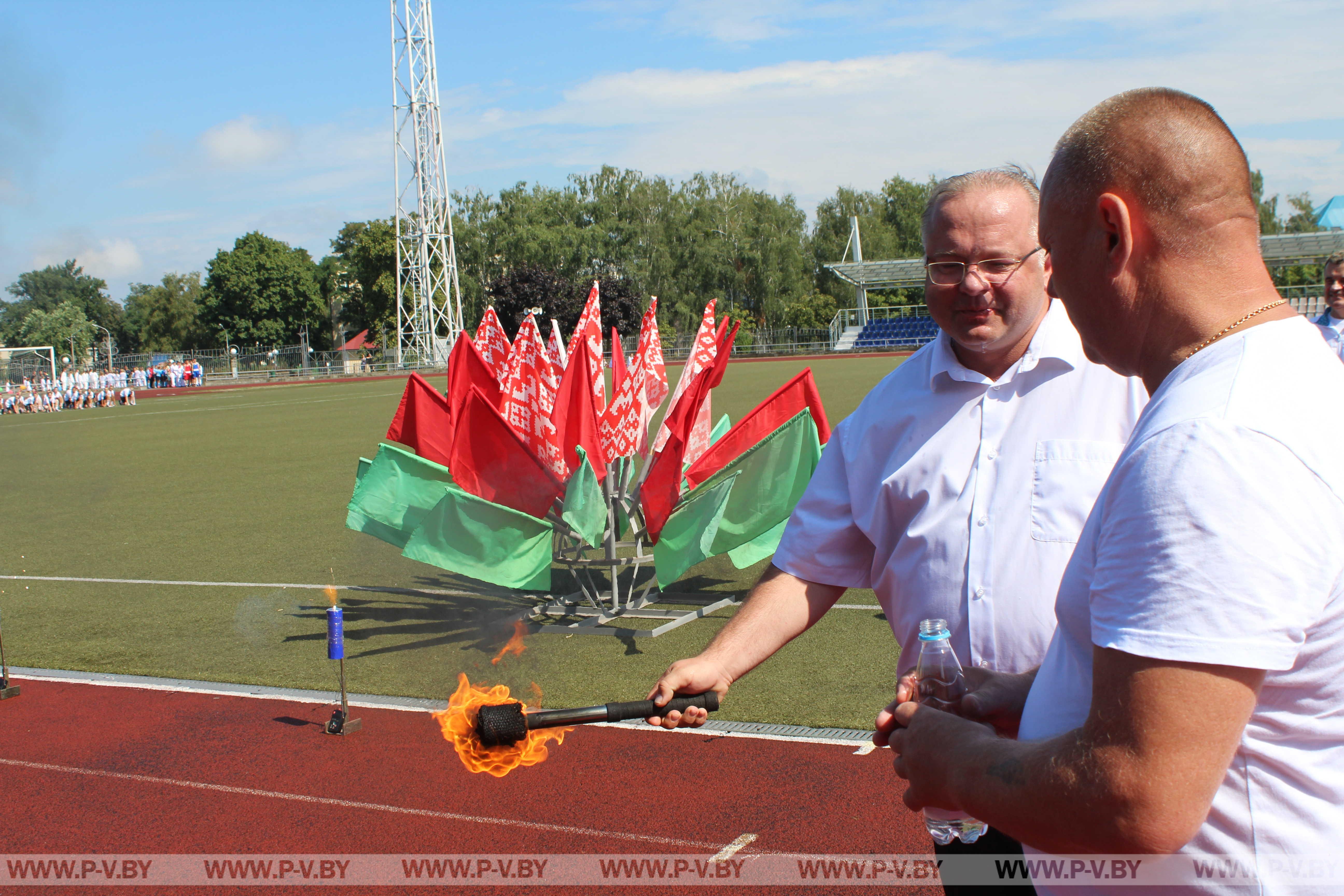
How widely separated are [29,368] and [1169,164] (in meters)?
53.3

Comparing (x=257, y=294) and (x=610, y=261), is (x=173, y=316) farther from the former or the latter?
(x=610, y=261)

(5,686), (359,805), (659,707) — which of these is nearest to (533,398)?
(359,805)

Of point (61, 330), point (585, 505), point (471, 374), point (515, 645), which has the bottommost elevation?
point (515, 645)

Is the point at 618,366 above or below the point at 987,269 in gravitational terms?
below

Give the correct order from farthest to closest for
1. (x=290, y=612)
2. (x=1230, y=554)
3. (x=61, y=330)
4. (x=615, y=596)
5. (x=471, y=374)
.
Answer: (x=61, y=330) < (x=290, y=612) < (x=615, y=596) < (x=471, y=374) < (x=1230, y=554)

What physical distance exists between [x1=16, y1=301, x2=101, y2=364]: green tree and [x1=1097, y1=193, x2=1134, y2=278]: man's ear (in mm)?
101167

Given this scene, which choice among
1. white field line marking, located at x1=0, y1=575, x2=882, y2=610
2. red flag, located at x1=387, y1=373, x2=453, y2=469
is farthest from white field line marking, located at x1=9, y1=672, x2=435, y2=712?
red flag, located at x1=387, y1=373, x2=453, y2=469

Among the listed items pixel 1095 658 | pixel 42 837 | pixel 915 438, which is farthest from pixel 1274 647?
pixel 42 837

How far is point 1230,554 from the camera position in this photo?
1.02 m

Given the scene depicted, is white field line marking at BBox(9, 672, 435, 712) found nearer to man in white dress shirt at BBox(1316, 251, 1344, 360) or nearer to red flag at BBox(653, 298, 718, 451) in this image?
red flag at BBox(653, 298, 718, 451)

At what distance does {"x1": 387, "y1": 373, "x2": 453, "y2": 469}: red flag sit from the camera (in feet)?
25.3

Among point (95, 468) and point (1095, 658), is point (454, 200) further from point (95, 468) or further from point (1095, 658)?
point (1095, 658)

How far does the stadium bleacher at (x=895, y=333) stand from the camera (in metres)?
64.4

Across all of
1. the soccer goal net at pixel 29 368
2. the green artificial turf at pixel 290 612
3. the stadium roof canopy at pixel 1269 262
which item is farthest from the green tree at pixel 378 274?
the green artificial turf at pixel 290 612
